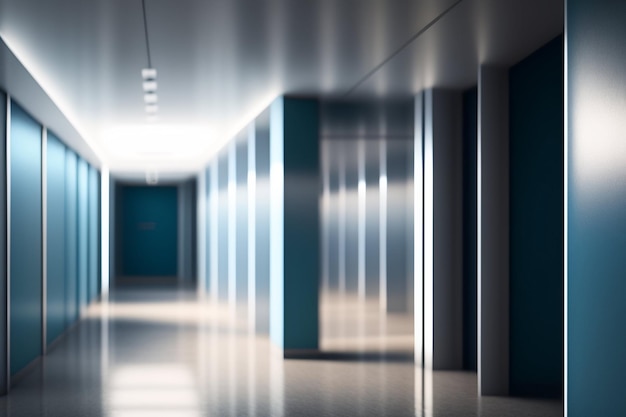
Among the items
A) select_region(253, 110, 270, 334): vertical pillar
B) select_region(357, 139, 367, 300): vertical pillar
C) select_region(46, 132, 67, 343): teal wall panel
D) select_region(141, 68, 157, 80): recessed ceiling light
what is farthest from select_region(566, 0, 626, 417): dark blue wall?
select_region(357, 139, 367, 300): vertical pillar

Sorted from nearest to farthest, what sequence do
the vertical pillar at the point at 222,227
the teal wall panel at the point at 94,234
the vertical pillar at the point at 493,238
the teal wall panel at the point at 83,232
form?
1. the vertical pillar at the point at 493,238
2. the teal wall panel at the point at 83,232
3. the teal wall panel at the point at 94,234
4. the vertical pillar at the point at 222,227

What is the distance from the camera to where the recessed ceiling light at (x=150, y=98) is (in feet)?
48.0

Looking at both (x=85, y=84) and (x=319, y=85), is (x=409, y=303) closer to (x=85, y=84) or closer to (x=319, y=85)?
(x=319, y=85)

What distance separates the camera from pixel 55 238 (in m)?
17.2

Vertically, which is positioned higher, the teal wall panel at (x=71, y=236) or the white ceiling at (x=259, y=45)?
the white ceiling at (x=259, y=45)

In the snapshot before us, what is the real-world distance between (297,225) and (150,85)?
3.58 m

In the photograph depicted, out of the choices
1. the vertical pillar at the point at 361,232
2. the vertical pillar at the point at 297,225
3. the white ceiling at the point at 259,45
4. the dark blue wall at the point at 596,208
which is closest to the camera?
the dark blue wall at the point at 596,208

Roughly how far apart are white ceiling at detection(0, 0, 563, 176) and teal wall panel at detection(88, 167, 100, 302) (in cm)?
989

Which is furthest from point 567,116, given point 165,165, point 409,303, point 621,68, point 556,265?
point 165,165

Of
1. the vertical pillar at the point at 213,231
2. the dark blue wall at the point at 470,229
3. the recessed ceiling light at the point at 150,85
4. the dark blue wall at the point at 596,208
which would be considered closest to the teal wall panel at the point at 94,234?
the vertical pillar at the point at 213,231

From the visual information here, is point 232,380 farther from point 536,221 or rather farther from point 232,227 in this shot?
point 232,227

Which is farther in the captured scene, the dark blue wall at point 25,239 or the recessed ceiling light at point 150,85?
the recessed ceiling light at point 150,85

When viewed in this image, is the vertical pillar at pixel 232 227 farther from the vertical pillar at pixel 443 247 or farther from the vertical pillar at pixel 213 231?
the vertical pillar at pixel 443 247

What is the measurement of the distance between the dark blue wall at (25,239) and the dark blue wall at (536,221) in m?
7.13
